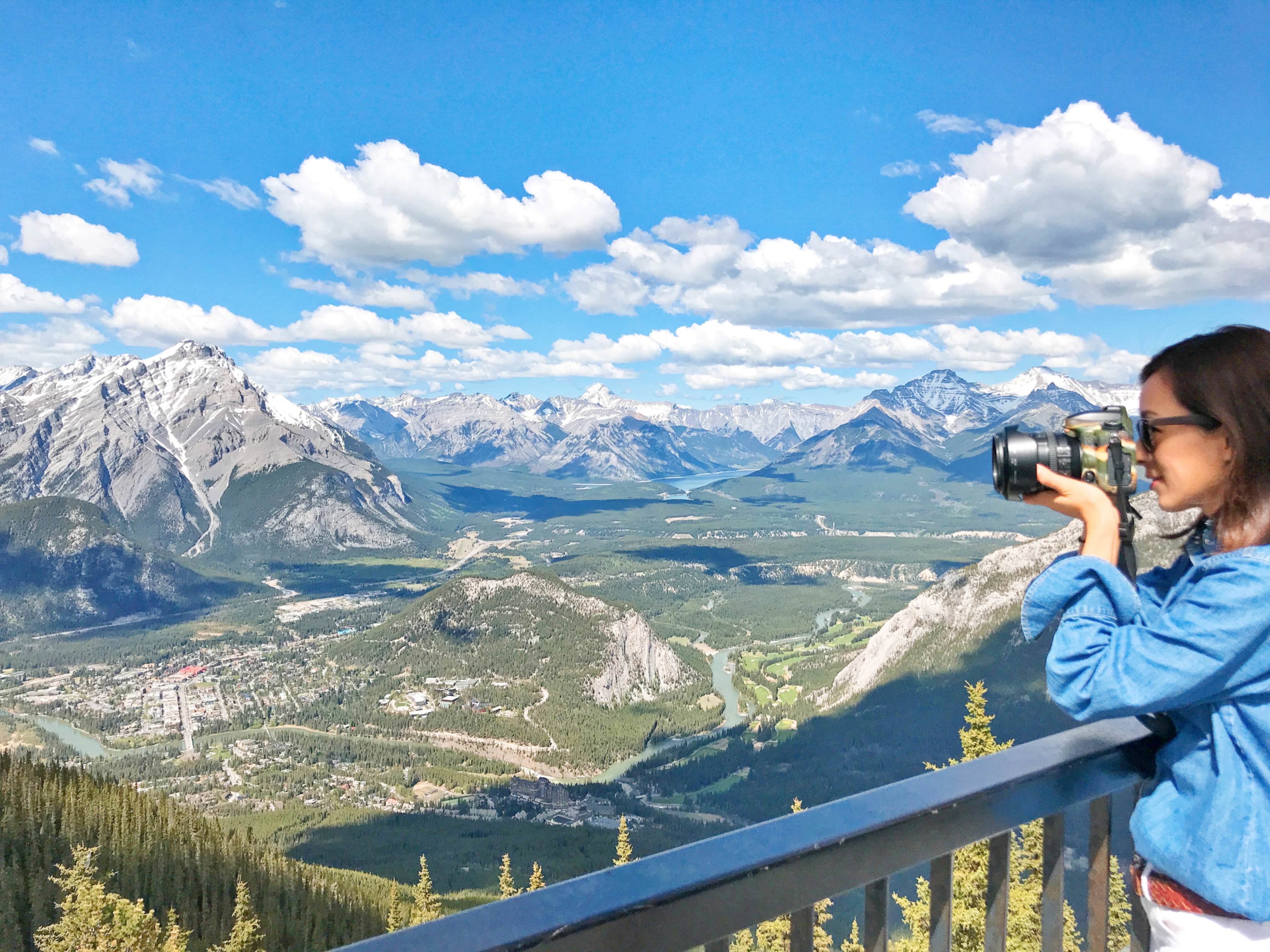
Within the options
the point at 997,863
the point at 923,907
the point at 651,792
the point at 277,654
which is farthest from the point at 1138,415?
the point at 277,654

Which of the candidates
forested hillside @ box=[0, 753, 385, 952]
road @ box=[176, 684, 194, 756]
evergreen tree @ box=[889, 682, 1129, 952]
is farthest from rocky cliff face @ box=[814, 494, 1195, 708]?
evergreen tree @ box=[889, 682, 1129, 952]

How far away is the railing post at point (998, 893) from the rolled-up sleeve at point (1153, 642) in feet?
2.80

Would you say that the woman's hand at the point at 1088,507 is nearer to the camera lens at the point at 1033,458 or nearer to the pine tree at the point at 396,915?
the camera lens at the point at 1033,458

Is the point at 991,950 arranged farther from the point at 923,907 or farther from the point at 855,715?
the point at 855,715

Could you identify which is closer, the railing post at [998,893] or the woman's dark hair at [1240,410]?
the woman's dark hair at [1240,410]

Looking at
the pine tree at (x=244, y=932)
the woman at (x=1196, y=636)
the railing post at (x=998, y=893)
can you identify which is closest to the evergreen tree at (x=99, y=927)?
the pine tree at (x=244, y=932)

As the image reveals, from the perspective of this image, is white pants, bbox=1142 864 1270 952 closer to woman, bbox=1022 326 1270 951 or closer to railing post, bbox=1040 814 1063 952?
woman, bbox=1022 326 1270 951

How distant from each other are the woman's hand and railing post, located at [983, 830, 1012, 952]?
3.76 ft

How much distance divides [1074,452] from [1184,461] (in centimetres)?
37

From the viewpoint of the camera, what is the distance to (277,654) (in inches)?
6486

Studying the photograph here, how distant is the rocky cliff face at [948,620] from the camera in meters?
103

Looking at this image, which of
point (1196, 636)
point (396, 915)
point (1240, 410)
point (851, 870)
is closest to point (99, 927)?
point (396, 915)

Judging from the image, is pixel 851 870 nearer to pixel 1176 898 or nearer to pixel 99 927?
pixel 1176 898

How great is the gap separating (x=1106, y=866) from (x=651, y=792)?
315ft
